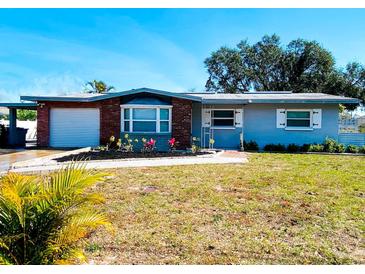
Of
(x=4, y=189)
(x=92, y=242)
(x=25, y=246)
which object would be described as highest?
(x=4, y=189)

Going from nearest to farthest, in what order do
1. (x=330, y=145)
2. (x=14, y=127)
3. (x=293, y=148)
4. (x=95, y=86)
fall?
(x=330, y=145) → (x=293, y=148) → (x=14, y=127) → (x=95, y=86)

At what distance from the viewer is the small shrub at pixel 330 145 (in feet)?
49.5

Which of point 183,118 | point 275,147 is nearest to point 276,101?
point 275,147

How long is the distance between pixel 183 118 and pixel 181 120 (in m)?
0.14

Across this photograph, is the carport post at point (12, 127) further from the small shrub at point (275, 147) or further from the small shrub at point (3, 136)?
the small shrub at point (275, 147)

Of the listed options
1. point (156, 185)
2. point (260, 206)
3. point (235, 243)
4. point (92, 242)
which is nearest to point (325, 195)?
point (260, 206)

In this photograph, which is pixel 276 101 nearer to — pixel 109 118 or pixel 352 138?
pixel 352 138

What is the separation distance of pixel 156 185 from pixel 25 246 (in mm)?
4121

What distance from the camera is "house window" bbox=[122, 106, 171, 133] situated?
49.1 feet

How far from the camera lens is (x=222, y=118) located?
54.8 ft

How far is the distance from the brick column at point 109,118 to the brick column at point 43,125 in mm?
3175

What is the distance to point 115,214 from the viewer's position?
475cm

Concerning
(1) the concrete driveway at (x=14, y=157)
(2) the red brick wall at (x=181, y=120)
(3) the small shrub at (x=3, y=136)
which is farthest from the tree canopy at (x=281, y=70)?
(1) the concrete driveway at (x=14, y=157)
